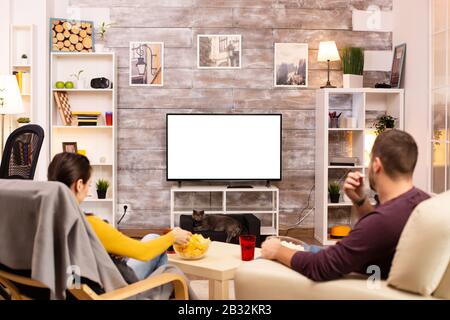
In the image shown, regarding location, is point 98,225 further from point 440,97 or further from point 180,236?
point 440,97

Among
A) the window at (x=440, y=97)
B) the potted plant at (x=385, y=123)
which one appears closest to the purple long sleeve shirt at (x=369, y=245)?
the window at (x=440, y=97)

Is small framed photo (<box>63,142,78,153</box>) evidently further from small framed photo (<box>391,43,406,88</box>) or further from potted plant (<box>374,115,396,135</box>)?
small framed photo (<box>391,43,406,88</box>)

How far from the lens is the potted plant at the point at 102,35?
6.66 m

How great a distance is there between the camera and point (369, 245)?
2195 millimetres

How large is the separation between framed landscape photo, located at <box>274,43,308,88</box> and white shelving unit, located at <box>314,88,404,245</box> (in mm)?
263

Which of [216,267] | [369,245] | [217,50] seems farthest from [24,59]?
[369,245]

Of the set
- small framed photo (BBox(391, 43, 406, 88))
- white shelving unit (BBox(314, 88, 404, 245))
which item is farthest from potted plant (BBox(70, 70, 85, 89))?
small framed photo (BBox(391, 43, 406, 88))

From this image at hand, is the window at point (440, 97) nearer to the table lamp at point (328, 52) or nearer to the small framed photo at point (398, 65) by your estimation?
the small framed photo at point (398, 65)

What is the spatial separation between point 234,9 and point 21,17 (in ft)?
7.12

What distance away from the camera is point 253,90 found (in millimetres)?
6887

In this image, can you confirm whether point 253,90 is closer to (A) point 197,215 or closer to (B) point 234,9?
(B) point 234,9

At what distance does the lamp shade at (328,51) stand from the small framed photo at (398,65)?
0.62 m

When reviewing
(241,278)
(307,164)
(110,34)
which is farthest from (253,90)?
(241,278)

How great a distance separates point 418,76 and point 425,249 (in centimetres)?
450
